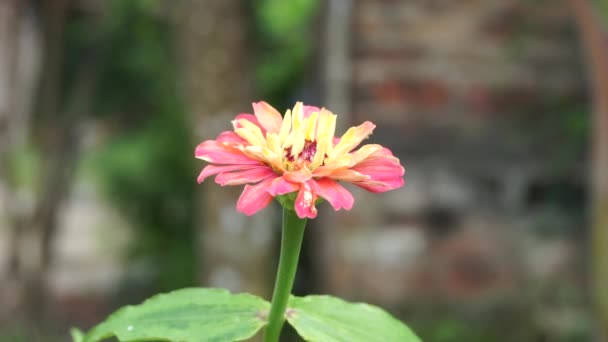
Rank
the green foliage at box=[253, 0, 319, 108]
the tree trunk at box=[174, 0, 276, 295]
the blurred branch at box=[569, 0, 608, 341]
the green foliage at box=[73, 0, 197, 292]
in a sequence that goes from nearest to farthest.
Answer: the blurred branch at box=[569, 0, 608, 341]
the tree trunk at box=[174, 0, 276, 295]
the green foliage at box=[253, 0, 319, 108]
the green foliage at box=[73, 0, 197, 292]

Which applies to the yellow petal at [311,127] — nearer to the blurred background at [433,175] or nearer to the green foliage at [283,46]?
the blurred background at [433,175]

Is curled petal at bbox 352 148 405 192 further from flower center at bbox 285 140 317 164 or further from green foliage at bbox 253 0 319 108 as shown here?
green foliage at bbox 253 0 319 108

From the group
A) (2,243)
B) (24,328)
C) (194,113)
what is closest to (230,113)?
(194,113)

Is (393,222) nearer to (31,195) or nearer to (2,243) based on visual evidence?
(31,195)

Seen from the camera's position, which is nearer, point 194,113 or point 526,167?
point 194,113

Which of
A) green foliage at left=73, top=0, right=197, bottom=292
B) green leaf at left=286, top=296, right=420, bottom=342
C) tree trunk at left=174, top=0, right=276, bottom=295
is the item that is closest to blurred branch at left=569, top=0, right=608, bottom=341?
tree trunk at left=174, top=0, right=276, bottom=295

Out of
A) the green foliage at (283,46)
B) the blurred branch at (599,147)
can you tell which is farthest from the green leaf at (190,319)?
the green foliage at (283,46)

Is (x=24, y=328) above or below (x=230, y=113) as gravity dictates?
below
